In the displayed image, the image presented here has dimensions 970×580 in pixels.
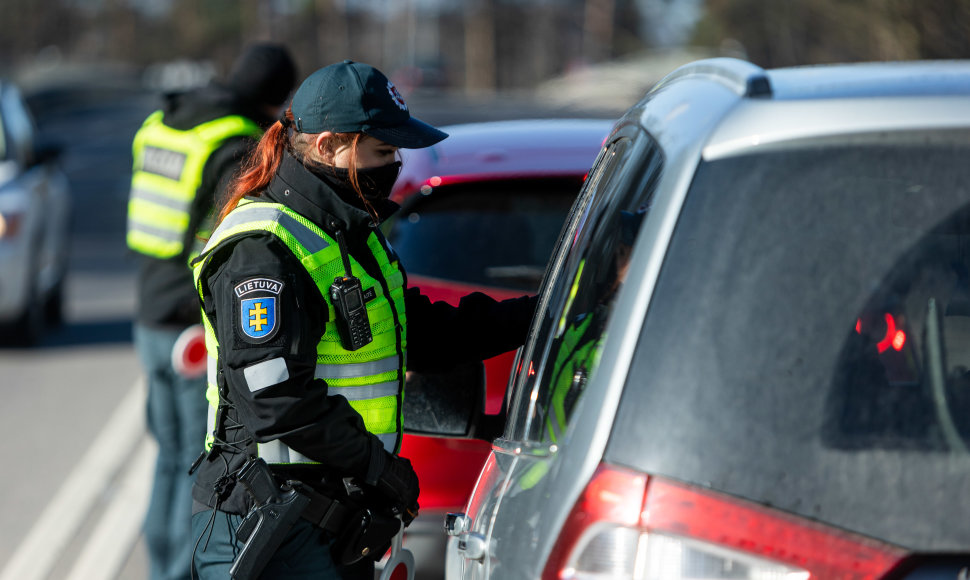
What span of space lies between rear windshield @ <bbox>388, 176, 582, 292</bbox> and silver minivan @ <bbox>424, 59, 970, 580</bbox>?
2412 millimetres

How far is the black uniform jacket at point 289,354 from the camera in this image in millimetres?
2486

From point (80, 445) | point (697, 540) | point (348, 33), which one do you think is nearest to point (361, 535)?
point (697, 540)

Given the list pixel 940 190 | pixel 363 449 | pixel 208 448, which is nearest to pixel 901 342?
pixel 940 190

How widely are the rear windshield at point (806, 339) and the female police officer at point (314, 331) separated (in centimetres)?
97

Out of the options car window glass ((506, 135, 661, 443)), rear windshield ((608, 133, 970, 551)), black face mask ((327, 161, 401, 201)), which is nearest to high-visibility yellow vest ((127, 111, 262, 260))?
black face mask ((327, 161, 401, 201))

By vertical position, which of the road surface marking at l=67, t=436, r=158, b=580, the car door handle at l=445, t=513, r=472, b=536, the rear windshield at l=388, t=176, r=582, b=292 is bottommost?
the road surface marking at l=67, t=436, r=158, b=580

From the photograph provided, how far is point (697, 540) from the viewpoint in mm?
1614

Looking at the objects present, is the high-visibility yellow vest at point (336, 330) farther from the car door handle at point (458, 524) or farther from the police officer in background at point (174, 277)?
the police officer in background at point (174, 277)

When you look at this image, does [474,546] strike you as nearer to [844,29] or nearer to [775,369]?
[775,369]

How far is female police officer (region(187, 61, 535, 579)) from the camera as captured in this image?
8.20 feet

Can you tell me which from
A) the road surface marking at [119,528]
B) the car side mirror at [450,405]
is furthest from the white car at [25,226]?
the car side mirror at [450,405]

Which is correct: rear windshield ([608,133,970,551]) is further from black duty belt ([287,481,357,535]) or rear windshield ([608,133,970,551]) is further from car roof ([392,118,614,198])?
car roof ([392,118,614,198])

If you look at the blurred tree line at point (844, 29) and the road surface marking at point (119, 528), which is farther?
the blurred tree line at point (844, 29)

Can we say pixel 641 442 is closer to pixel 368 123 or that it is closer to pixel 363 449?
pixel 363 449
